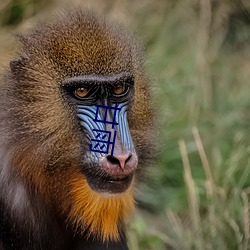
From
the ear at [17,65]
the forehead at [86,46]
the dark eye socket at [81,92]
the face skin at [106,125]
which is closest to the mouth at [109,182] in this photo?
the face skin at [106,125]

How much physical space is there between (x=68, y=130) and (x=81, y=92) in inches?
6.7

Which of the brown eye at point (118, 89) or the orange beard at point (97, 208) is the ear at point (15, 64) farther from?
the orange beard at point (97, 208)

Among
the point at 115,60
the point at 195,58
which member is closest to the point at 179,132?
the point at 195,58

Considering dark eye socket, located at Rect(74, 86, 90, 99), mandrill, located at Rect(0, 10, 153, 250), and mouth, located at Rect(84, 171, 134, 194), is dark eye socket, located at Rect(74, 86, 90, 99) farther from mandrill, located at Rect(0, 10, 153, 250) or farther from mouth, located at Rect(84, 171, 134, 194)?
mouth, located at Rect(84, 171, 134, 194)

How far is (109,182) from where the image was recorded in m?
3.77

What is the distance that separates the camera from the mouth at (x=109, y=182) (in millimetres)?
3746

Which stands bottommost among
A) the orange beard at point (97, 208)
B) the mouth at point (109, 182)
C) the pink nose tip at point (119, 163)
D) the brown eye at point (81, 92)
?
the orange beard at point (97, 208)

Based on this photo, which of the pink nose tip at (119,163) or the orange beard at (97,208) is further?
the orange beard at (97,208)

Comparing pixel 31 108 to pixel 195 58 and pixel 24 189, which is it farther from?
pixel 195 58

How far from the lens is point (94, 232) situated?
4051 mm

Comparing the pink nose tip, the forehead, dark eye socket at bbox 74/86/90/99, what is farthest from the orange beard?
the forehead

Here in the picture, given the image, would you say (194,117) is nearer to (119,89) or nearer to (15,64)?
(119,89)

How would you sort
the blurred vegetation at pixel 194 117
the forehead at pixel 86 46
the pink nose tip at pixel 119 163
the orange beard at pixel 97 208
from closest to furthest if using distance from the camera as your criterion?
the pink nose tip at pixel 119 163 → the orange beard at pixel 97 208 → the forehead at pixel 86 46 → the blurred vegetation at pixel 194 117

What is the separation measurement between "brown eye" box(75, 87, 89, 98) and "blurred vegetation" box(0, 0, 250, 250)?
0.46 meters
